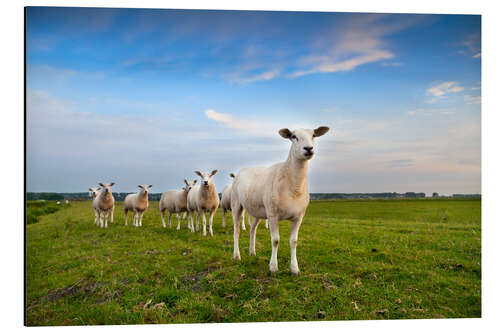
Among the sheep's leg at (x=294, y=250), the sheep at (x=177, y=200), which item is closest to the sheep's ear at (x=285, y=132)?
the sheep's leg at (x=294, y=250)

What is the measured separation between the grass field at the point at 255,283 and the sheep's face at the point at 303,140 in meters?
2.09

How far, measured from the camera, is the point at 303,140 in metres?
5.17

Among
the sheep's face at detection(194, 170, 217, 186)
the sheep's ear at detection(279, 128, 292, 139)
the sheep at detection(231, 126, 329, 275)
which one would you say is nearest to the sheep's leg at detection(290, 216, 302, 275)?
the sheep at detection(231, 126, 329, 275)

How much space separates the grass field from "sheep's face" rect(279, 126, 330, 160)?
6.86 ft

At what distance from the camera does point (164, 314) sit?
4.78 metres

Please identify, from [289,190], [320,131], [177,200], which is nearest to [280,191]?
[289,190]

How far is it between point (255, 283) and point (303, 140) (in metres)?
2.48

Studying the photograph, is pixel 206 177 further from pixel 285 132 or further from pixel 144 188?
pixel 285 132

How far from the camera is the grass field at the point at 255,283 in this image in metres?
4.71

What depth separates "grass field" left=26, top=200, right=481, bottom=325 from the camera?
4.71 meters

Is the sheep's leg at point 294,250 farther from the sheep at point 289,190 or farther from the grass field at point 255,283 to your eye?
the grass field at point 255,283

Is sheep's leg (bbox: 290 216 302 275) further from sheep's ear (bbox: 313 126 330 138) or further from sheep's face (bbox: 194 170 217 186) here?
sheep's face (bbox: 194 170 217 186)

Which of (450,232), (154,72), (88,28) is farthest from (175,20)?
(450,232)
